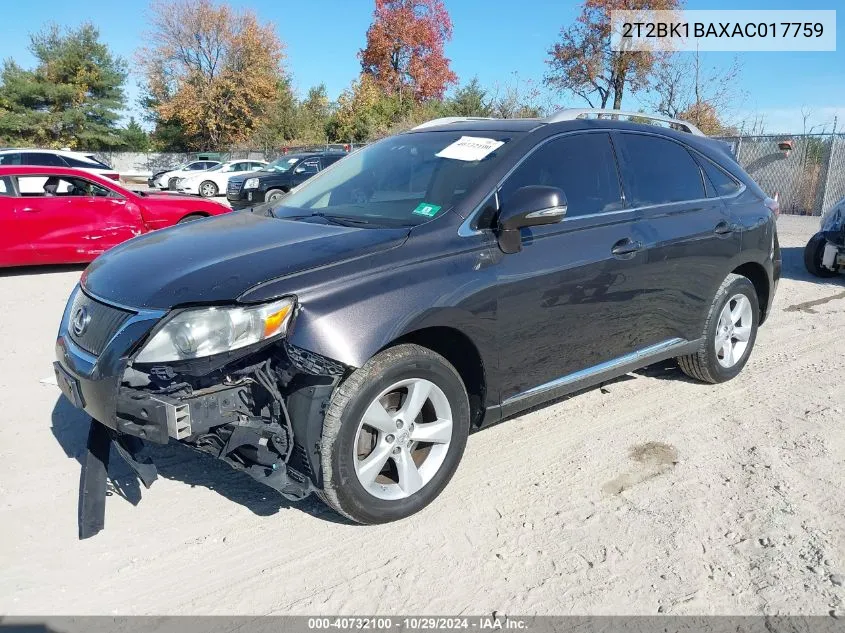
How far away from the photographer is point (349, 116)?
38.1 meters

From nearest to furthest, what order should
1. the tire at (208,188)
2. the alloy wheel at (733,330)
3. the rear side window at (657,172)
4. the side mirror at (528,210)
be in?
the side mirror at (528,210), the rear side window at (657,172), the alloy wheel at (733,330), the tire at (208,188)

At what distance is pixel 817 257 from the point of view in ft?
30.3

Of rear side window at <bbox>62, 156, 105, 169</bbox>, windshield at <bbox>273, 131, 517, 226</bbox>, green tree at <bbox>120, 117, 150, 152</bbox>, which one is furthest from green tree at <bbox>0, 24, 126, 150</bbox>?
windshield at <bbox>273, 131, 517, 226</bbox>

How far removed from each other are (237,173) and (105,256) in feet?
81.9

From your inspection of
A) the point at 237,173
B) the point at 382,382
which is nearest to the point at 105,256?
the point at 382,382

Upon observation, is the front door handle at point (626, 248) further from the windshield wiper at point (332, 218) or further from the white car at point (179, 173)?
the white car at point (179, 173)

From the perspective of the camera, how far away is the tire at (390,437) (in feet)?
9.19

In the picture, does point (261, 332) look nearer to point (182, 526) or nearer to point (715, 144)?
point (182, 526)

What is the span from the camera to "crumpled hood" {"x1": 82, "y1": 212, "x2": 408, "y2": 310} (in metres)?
2.81

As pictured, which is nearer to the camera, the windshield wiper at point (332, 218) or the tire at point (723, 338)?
the windshield wiper at point (332, 218)

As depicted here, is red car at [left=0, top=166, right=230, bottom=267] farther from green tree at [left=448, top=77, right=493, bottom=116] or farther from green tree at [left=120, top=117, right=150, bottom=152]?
green tree at [left=120, top=117, right=150, bottom=152]

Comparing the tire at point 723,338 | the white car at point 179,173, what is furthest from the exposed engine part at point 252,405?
the white car at point 179,173

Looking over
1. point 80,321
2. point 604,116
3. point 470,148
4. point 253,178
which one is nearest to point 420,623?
point 80,321

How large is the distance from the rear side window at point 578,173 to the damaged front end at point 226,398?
152 centimetres
